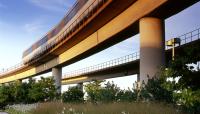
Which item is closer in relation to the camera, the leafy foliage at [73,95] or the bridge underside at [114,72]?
the leafy foliage at [73,95]

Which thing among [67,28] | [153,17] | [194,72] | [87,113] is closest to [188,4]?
[153,17]

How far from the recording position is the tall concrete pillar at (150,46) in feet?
88.4

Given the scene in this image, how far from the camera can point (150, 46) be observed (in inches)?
1069

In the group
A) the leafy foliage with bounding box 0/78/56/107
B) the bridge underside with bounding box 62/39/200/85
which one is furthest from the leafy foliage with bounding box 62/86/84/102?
the bridge underside with bounding box 62/39/200/85

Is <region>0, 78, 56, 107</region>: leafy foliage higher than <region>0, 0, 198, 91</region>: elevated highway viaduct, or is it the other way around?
<region>0, 0, 198, 91</region>: elevated highway viaduct

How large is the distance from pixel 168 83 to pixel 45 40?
52.6 m

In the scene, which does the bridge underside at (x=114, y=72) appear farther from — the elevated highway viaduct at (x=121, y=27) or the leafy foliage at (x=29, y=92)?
the leafy foliage at (x=29, y=92)

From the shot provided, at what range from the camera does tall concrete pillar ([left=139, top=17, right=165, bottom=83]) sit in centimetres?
2695

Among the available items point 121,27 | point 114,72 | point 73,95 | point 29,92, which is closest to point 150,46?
point 121,27

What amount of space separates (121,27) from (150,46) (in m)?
3.75

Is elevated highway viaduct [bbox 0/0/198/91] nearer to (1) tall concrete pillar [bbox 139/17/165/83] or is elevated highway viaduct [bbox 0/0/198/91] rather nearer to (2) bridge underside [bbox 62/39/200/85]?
(1) tall concrete pillar [bbox 139/17/165/83]

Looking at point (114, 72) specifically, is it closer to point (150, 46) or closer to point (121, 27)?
point (121, 27)

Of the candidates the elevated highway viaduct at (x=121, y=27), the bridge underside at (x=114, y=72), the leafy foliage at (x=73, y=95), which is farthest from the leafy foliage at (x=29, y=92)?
the bridge underside at (x=114, y=72)

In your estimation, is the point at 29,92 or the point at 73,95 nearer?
the point at 73,95
